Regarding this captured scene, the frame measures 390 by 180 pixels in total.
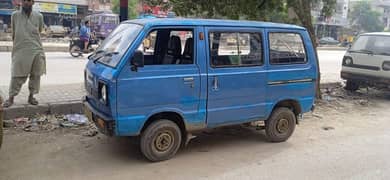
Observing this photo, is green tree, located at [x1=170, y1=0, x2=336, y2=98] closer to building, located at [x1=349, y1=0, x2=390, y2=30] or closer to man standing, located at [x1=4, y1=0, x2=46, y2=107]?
man standing, located at [x1=4, y1=0, x2=46, y2=107]

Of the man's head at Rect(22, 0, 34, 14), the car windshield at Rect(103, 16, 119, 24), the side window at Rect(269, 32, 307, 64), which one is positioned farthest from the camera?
the car windshield at Rect(103, 16, 119, 24)

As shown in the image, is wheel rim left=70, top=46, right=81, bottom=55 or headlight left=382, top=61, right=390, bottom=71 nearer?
headlight left=382, top=61, right=390, bottom=71

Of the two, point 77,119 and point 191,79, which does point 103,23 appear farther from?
point 191,79

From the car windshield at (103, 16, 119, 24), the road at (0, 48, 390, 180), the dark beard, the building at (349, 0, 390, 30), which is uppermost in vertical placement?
the building at (349, 0, 390, 30)

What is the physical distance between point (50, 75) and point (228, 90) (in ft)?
24.0

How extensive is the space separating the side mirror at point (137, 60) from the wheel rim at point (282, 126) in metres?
2.43

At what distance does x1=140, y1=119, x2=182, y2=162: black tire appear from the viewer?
14.6 ft

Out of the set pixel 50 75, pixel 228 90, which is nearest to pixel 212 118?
pixel 228 90

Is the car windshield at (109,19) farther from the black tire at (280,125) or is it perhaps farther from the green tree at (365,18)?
the green tree at (365,18)

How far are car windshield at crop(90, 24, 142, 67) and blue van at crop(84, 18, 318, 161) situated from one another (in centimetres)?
2

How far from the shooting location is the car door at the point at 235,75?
15.6 ft

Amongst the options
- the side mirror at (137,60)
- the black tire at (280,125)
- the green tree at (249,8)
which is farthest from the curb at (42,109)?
the black tire at (280,125)

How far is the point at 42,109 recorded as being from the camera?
20.5 ft

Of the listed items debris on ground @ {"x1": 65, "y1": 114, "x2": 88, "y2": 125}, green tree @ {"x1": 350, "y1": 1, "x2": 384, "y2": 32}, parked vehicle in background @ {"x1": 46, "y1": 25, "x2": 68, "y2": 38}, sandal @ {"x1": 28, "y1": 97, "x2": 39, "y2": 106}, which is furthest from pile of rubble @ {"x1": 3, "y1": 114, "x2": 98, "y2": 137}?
green tree @ {"x1": 350, "y1": 1, "x2": 384, "y2": 32}
